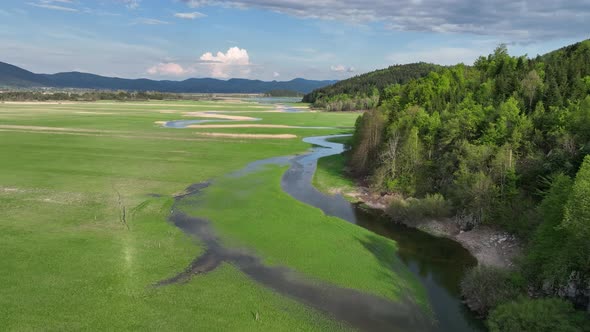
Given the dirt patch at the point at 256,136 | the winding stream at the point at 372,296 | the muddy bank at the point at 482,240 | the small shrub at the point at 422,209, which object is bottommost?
the winding stream at the point at 372,296

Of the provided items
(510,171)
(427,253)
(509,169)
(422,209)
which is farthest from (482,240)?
(509,169)

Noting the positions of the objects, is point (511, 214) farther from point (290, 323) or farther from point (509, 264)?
point (290, 323)

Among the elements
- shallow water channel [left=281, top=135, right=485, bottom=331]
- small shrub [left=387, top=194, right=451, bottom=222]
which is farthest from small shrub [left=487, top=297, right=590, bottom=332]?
small shrub [left=387, top=194, right=451, bottom=222]

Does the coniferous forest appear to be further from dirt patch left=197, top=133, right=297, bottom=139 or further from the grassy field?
dirt patch left=197, top=133, right=297, bottom=139

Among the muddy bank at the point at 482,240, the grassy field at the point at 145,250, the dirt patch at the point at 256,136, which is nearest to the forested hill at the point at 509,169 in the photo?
the muddy bank at the point at 482,240

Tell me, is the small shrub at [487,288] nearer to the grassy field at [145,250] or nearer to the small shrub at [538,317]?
the small shrub at [538,317]

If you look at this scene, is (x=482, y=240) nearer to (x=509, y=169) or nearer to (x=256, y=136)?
(x=509, y=169)
